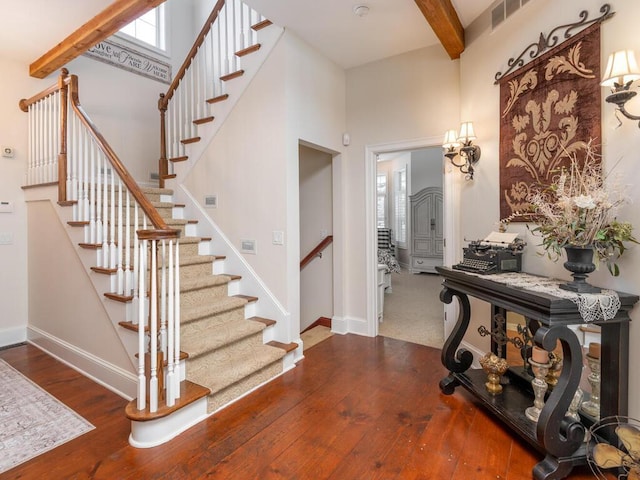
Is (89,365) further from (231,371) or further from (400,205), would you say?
(400,205)

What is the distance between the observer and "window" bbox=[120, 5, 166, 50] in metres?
4.68

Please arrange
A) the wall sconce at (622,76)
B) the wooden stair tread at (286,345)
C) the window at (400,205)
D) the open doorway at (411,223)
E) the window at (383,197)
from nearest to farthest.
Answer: the wall sconce at (622,76), the wooden stair tread at (286,345), the open doorway at (411,223), the window at (400,205), the window at (383,197)

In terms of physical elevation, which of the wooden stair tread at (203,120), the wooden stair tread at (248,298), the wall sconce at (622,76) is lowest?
the wooden stair tread at (248,298)

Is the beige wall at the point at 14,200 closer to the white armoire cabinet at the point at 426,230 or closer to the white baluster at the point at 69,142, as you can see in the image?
the white baluster at the point at 69,142

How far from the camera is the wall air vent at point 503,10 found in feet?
8.23

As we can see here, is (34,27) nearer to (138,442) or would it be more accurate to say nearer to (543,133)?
(138,442)

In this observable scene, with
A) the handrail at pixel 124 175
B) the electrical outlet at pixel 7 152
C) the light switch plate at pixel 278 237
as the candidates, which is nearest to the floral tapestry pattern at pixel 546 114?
the light switch plate at pixel 278 237

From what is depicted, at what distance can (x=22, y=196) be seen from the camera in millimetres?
3705

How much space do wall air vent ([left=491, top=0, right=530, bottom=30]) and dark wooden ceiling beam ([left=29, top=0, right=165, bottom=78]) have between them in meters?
2.63

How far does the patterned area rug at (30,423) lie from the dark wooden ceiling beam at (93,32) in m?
3.01

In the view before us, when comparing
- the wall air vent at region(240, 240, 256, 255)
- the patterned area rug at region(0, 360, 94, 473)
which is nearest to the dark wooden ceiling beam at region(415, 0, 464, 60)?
the wall air vent at region(240, 240, 256, 255)

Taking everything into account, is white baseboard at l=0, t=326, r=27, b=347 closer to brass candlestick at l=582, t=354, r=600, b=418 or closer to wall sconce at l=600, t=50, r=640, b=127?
brass candlestick at l=582, t=354, r=600, b=418

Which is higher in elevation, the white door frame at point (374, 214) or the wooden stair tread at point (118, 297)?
the white door frame at point (374, 214)

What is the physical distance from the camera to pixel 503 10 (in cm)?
264
